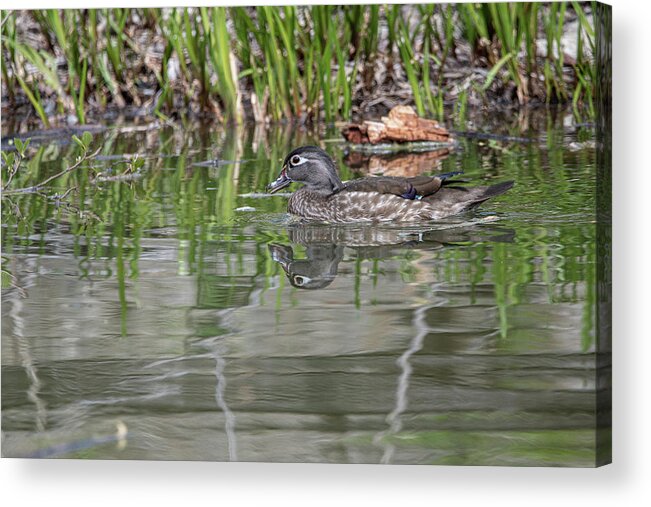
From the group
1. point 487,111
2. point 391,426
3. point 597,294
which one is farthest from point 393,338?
point 487,111

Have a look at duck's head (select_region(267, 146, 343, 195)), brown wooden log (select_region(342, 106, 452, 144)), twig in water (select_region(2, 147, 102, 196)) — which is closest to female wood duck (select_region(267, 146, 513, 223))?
duck's head (select_region(267, 146, 343, 195))

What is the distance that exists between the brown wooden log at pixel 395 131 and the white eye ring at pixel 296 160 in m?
0.17

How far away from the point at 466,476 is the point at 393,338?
47cm

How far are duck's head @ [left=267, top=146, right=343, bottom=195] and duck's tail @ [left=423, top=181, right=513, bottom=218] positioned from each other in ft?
1.27

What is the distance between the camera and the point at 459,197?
570 cm

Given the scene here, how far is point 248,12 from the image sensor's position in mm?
5648

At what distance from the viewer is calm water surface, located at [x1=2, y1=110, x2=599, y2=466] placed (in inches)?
197

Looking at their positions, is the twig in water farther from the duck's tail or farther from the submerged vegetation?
the duck's tail

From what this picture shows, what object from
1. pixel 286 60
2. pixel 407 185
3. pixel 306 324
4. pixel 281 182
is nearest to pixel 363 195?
pixel 407 185

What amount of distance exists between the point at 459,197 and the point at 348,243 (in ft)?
1.33

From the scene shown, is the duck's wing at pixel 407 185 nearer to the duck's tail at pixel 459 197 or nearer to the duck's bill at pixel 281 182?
the duck's tail at pixel 459 197

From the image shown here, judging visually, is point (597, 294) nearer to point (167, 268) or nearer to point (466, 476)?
point (466, 476)

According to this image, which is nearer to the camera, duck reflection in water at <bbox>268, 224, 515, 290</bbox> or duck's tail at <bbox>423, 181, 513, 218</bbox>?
duck reflection in water at <bbox>268, 224, 515, 290</bbox>

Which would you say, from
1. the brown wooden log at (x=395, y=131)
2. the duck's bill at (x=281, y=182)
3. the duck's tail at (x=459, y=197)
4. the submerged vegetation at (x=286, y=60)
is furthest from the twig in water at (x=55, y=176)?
the duck's tail at (x=459, y=197)
